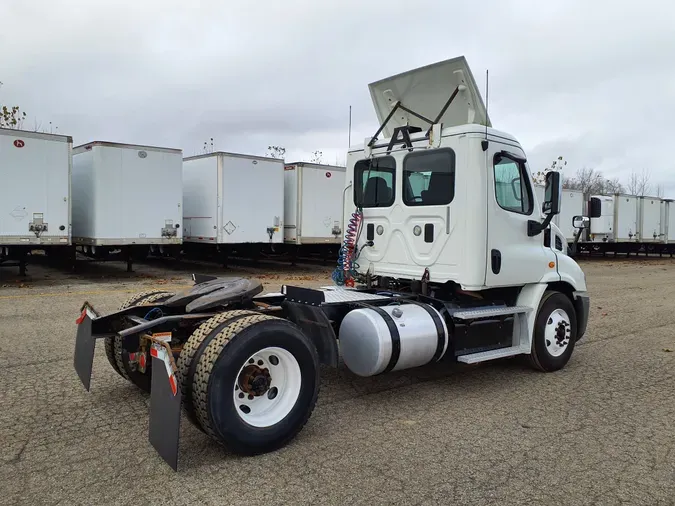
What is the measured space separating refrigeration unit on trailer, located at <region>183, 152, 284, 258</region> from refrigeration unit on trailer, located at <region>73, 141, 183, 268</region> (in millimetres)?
1162

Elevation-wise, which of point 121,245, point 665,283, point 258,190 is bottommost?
point 665,283

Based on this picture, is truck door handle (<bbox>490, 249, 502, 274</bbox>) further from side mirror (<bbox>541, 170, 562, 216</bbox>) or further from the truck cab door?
side mirror (<bbox>541, 170, 562, 216</bbox>)

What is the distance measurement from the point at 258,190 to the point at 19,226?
255 inches

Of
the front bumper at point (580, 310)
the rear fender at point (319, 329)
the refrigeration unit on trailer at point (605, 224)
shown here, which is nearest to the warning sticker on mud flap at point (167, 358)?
the rear fender at point (319, 329)

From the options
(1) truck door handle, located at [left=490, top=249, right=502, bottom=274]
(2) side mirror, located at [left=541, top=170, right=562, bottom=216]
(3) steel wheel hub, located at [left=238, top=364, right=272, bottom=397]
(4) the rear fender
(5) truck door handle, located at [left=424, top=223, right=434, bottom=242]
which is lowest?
(3) steel wheel hub, located at [left=238, top=364, right=272, bottom=397]

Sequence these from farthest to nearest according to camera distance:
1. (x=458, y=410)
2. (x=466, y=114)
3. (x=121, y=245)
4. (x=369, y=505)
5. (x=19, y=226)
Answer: (x=121, y=245)
(x=19, y=226)
(x=466, y=114)
(x=458, y=410)
(x=369, y=505)

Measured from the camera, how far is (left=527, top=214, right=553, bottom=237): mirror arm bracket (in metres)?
6.22

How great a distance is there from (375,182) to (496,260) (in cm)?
173

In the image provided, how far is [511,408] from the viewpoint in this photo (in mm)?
5164

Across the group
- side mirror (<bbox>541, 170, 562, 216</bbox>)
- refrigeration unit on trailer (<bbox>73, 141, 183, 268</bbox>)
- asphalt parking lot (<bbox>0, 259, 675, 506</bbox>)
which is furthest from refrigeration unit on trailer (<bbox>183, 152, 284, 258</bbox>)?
side mirror (<bbox>541, 170, 562, 216</bbox>)

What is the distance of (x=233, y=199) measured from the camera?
16.6 metres

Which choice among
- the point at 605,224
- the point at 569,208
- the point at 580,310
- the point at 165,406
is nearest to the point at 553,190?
the point at 580,310

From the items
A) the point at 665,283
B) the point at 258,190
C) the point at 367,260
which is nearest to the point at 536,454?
the point at 367,260

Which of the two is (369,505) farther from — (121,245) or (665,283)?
(665,283)
